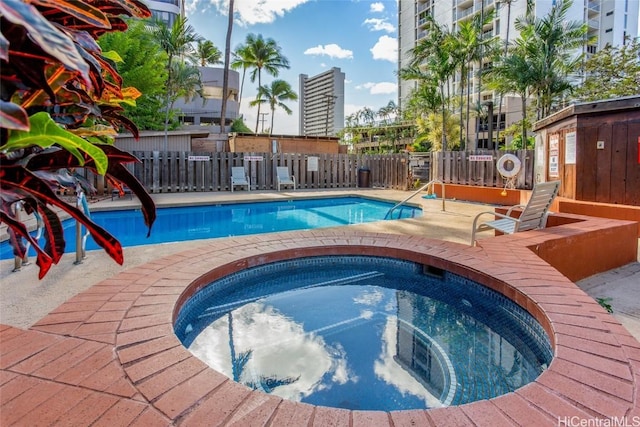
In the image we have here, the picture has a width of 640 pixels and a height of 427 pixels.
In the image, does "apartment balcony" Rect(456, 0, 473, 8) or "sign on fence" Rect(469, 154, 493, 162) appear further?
"apartment balcony" Rect(456, 0, 473, 8)

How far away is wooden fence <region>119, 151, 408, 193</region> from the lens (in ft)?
38.6

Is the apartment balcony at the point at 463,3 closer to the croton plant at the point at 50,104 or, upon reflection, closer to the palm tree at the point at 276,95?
the palm tree at the point at 276,95

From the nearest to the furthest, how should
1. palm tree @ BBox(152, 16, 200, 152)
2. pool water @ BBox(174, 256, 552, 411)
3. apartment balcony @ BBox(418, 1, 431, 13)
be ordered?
pool water @ BBox(174, 256, 552, 411) → palm tree @ BBox(152, 16, 200, 152) → apartment balcony @ BBox(418, 1, 431, 13)

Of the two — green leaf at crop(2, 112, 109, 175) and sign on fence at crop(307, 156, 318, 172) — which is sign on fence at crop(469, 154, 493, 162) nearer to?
sign on fence at crop(307, 156, 318, 172)

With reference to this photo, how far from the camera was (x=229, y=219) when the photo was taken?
789 cm

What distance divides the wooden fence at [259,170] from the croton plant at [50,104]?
1096cm

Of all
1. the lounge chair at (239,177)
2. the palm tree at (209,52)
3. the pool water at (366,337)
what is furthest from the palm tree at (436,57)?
the pool water at (366,337)

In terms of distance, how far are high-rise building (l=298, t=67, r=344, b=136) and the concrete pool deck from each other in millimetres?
63038

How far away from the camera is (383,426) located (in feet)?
4.01

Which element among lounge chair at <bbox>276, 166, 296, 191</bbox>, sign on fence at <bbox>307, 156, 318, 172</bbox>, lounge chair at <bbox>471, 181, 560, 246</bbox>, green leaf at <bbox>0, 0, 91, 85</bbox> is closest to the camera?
green leaf at <bbox>0, 0, 91, 85</bbox>

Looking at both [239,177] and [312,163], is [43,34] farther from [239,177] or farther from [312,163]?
[312,163]

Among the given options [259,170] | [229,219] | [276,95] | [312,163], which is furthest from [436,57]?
[276,95]

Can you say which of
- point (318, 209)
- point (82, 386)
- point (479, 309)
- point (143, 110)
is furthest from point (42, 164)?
point (143, 110)

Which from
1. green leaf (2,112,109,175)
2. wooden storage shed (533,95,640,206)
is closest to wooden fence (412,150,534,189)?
wooden storage shed (533,95,640,206)
